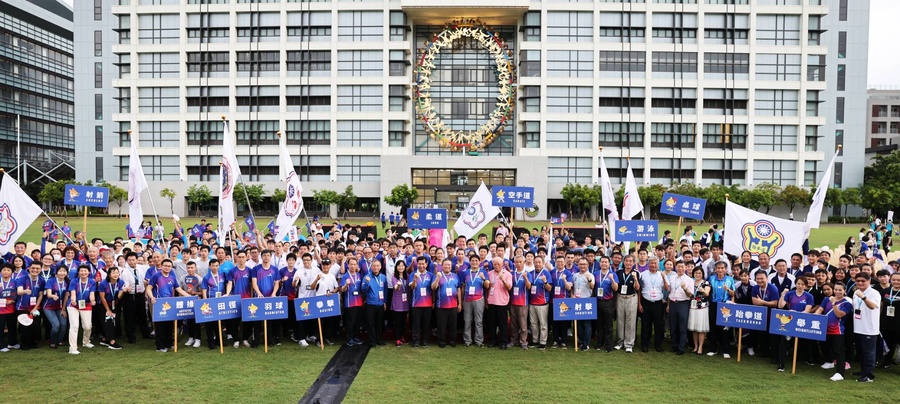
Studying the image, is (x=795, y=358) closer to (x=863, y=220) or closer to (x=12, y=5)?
(x=863, y=220)

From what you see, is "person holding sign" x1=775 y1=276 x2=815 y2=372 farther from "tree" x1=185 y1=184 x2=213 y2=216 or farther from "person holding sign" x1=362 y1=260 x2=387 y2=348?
"tree" x1=185 y1=184 x2=213 y2=216

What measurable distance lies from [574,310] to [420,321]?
2898 millimetres

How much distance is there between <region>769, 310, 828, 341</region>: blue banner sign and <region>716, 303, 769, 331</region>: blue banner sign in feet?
0.64

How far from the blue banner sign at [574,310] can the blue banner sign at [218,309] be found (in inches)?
227

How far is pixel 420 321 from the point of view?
10242mm

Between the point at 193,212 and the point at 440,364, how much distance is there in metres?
56.0

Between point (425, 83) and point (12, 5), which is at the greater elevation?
point (12, 5)

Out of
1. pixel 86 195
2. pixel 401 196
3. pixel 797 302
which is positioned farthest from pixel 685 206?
pixel 401 196

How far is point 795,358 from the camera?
855cm

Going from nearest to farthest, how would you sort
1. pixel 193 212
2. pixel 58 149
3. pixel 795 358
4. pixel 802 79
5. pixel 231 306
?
pixel 795 358 → pixel 231 306 → pixel 802 79 → pixel 193 212 → pixel 58 149

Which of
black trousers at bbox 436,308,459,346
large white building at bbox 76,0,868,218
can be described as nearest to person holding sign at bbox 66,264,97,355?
black trousers at bbox 436,308,459,346

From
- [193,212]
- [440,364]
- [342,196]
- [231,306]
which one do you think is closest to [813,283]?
[440,364]

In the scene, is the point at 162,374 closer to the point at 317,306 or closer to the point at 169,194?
the point at 317,306

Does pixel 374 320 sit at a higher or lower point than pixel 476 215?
lower
